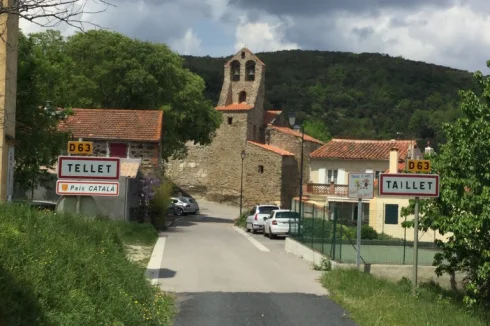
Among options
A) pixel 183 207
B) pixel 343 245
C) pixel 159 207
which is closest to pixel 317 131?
pixel 183 207

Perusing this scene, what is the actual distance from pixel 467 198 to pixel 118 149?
26.7 metres

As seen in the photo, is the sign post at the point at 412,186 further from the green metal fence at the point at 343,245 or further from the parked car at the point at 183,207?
the parked car at the point at 183,207

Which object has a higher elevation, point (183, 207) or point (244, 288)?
point (183, 207)

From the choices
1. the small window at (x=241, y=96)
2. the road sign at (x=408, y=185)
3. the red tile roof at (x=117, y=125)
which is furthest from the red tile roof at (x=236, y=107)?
the road sign at (x=408, y=185)

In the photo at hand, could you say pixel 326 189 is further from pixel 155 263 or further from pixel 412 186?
pixel 412 186

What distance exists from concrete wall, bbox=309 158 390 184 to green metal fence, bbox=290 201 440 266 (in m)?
30.1

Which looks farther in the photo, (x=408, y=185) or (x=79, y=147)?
(x=408, y=185)

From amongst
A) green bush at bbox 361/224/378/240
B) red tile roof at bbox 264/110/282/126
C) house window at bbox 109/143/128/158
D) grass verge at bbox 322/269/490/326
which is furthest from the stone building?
grass verge at bbox 322/269/490/326

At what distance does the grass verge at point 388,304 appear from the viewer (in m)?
11.9

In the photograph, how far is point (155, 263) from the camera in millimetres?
19281

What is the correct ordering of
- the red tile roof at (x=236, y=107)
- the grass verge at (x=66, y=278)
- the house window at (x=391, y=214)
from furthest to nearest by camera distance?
the red tile roof at (x=236, y=107), the house window at (x=391, y=214), the grass verge at (x=66, y=278)

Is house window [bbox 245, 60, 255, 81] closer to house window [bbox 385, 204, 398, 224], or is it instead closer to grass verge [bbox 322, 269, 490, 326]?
house window [bbox 385, 204, 398, 224]

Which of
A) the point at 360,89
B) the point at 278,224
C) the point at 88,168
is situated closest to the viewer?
the point at 88,168

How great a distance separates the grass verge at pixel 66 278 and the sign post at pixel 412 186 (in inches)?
187
